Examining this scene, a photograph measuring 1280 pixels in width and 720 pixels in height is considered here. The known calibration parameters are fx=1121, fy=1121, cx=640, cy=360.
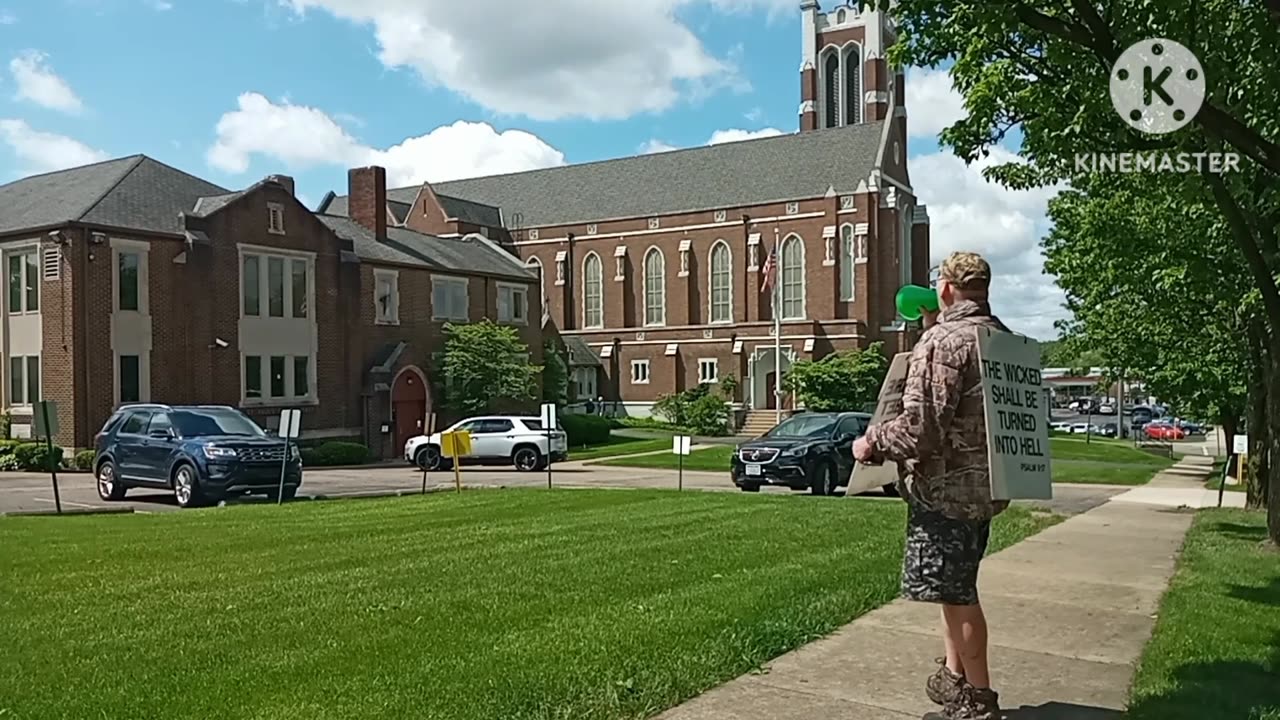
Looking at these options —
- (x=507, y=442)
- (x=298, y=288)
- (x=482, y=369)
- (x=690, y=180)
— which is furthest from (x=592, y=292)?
(x=507, y=442)

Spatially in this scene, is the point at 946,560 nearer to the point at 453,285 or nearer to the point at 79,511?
the point at 79,511

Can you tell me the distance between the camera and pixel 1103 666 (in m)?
6.17

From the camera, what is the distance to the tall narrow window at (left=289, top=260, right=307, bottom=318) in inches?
1448

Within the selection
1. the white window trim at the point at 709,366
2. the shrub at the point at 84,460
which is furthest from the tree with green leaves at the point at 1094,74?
the white window trim at the point at 709,366

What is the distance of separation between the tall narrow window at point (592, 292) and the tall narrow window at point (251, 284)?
38966mm

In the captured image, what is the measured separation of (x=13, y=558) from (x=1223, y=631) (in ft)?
30.6

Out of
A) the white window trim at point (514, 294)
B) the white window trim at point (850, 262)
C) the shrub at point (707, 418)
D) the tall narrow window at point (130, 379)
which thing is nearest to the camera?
the tall narrow window at point (130, 379)

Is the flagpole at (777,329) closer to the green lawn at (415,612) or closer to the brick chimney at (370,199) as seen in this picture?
the brick chimney at (370,199)

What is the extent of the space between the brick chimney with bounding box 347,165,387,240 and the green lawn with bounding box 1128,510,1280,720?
37555mm

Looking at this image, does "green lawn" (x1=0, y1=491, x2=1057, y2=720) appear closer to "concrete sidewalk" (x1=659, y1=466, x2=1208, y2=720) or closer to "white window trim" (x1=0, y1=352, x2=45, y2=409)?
"concrete sidewalk" (x1=659, y1=466, x2=1208, y2=720)

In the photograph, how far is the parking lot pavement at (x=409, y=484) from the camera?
2007 cm

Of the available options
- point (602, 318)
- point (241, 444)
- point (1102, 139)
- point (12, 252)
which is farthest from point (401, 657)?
point (602, 318)

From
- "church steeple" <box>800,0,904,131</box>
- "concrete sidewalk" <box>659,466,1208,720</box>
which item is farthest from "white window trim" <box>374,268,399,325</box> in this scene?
"church steeple" <box>800,0,904,131</box>

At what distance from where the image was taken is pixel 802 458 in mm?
21984
